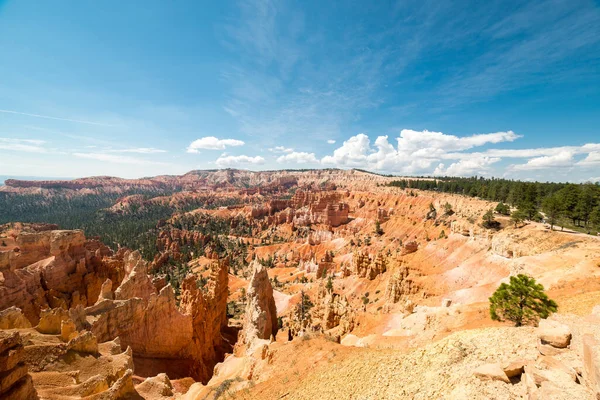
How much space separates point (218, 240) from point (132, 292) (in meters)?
82.1

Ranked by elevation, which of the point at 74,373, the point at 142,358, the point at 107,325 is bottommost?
the point at 142,358

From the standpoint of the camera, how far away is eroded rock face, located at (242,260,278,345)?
2624cm

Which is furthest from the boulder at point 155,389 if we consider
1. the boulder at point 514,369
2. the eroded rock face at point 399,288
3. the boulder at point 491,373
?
the eroded rock face at point 399,288

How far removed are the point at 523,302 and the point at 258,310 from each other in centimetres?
2138

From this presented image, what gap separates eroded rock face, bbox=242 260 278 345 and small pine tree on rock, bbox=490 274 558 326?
17889mm

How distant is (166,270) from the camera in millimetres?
75125

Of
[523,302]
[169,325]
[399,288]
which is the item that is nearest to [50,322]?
[169,325]

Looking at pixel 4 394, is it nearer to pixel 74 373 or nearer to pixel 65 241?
pixel 74 373

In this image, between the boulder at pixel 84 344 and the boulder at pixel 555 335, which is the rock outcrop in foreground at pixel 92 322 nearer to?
the boulder at pixel 84 344

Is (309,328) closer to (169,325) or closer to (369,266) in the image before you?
(169,325)

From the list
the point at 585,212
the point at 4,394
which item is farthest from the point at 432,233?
the point at 4,394

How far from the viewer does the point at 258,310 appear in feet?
89.9

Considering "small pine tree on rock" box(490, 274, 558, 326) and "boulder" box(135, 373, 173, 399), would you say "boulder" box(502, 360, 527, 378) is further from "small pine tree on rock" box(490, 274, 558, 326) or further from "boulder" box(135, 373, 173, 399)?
"boulder" box(135, 373, 173, 399)

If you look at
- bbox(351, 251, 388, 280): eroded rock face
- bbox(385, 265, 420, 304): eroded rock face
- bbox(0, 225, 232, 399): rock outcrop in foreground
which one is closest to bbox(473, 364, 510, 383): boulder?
bbox(0, 225, 232, 399): rock outcrop in foreground
